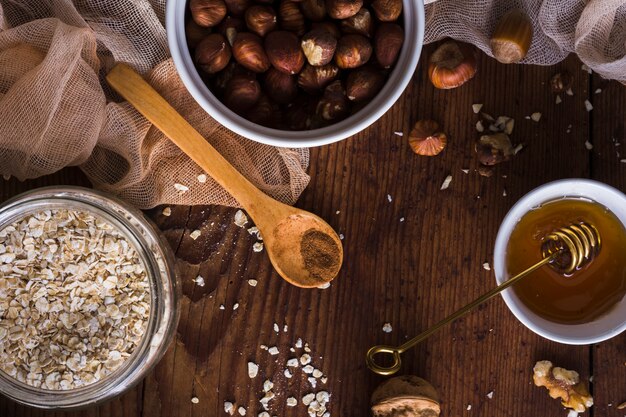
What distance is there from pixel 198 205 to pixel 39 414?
33 centimetres

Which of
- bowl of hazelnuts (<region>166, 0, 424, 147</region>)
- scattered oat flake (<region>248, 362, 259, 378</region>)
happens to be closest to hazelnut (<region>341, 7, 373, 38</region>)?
bowl of hazelnuts (<region>166, 0, 424, 147</region>)

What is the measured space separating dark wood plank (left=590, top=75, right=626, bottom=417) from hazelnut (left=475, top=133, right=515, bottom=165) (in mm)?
120

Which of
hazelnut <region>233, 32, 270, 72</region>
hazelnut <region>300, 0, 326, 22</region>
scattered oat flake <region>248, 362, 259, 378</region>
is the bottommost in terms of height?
scattered oat flake <region>248, 362, 259, 378</region>

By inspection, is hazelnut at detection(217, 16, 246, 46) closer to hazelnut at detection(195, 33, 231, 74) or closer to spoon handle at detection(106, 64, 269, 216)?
hazelnut at detection(195, 33, 231, 74)

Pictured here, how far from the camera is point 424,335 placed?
0.98m

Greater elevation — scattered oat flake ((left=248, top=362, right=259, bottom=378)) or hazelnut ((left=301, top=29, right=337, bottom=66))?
hazelnut ((left=301, top=29, right=337, bottom=66))

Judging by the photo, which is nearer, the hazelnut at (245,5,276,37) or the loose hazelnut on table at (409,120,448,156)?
the hazelnut at (245,5,276,37)

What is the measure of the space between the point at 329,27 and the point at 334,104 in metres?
0.09

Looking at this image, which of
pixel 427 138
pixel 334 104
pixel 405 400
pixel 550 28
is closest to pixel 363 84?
pixel 334 104

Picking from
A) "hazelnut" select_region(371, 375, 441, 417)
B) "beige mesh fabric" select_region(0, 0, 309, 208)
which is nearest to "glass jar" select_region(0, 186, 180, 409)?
"beige mesh fabric" select_region(0, 0, 309, 208)

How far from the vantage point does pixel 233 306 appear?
40.4 inches

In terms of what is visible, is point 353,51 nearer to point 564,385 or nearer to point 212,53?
point 212,53

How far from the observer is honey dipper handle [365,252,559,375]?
948mm

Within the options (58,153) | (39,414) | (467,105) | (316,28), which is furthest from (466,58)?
(39,414)
